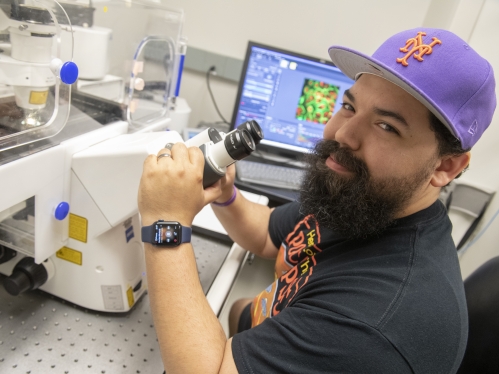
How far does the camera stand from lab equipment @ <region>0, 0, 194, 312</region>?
668mm

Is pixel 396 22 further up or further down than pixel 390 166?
further up

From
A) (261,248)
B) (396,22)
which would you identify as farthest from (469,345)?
(396,22)

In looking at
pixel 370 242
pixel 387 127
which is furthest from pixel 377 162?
pixel 370 242

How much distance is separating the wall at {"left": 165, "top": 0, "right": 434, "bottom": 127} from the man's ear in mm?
1241

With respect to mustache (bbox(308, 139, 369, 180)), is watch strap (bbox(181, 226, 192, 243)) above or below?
below

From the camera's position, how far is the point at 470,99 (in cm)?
75

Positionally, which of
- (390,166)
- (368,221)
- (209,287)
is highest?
(390,166)

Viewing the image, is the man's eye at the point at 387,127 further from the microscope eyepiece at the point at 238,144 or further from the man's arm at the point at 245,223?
the man's arm at the point at 245,223

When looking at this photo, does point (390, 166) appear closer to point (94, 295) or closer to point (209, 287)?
point (209, 287)

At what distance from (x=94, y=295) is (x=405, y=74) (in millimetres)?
856

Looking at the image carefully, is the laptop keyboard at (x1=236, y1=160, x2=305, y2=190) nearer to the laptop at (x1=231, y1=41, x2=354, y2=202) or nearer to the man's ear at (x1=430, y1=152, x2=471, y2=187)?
the laptop at (x1=231, y1=41, x2=354, y2=202)

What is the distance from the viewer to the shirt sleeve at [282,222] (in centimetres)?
119

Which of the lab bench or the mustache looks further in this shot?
the mustache

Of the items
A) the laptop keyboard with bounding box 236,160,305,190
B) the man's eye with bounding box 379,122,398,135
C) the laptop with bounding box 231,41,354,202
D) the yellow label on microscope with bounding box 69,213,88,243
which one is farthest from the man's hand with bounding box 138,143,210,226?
the laptop with bounding box 231,41,354,202
